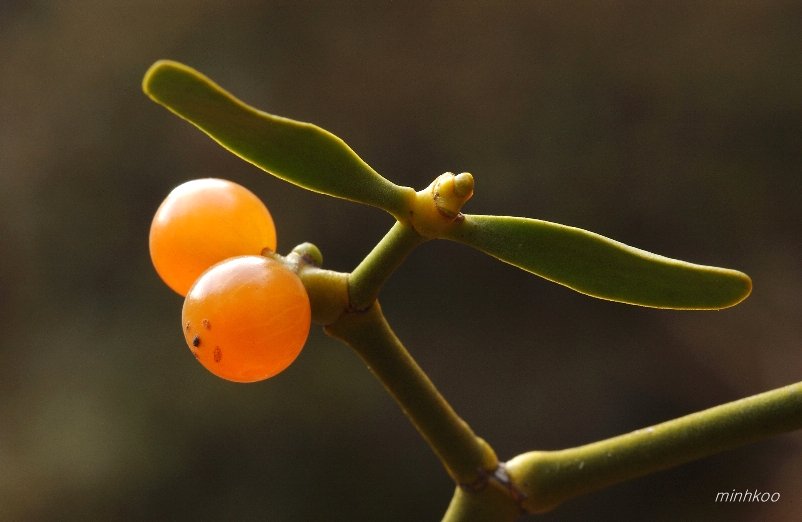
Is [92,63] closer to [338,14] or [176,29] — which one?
[176,29]

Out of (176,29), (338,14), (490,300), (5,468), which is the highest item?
(338,14)

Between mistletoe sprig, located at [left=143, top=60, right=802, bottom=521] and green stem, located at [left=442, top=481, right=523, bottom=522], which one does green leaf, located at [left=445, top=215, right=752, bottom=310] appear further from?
green stem, located at [left=442, top=481, right=523, bottom=522]

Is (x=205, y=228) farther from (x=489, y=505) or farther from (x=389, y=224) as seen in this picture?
(x=389, y=224)

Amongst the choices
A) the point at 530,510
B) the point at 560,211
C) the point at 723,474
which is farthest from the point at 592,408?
the point at 530,510

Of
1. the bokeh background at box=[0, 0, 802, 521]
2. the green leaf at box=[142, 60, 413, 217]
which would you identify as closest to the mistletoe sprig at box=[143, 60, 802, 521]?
the green leaf at box=[142, 60, 413, 217]

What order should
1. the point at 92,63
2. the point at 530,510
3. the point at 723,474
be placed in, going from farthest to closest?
the point at 92,63 → the point at 723,474 → the point at 530,510
